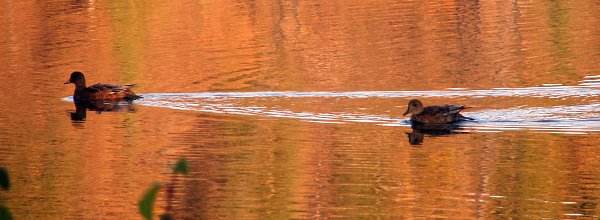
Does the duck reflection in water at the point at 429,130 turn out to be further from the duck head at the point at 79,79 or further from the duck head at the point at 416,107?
the duck head at the point at 79,79

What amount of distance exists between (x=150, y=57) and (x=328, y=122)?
1033 cm

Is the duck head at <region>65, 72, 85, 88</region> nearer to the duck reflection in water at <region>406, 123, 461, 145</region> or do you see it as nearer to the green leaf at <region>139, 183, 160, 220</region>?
the duck reflection in water at <region>406, 123, 461, 145</region>

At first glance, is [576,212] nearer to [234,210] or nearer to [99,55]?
[234,210]

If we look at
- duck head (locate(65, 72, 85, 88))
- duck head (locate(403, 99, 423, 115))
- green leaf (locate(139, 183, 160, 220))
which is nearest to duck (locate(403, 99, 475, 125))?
duck head (locate(403, 99, 423, 115))

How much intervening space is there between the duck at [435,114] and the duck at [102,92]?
4.68 m

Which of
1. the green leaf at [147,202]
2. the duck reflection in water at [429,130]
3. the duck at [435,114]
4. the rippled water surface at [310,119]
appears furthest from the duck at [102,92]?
the green leaf at [147,202]

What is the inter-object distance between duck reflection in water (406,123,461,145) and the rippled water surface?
2.0 inches

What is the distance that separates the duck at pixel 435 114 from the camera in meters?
17.4

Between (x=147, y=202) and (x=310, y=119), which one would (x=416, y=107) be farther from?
(x=147, y=202)

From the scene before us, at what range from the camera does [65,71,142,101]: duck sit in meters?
20.8

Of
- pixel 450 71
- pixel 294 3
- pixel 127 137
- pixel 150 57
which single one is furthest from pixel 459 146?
pixel 294 3

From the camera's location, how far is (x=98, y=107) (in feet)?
68.2

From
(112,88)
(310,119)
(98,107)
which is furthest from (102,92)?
(310,119)

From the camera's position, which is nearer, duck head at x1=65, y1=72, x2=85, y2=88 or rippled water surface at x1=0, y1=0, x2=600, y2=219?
rippled water surface at x1=0, y1=0, x2=600, y2=219
